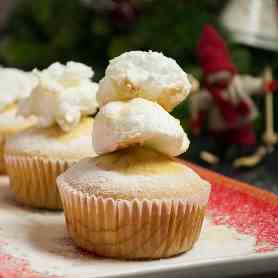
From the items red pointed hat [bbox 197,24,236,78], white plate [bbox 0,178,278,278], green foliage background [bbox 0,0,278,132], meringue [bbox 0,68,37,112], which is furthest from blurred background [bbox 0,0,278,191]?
white plate [bbox 0,178,278,278]

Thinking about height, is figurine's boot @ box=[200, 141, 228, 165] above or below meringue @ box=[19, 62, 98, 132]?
below

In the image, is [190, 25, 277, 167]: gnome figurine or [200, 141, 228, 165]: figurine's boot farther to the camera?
[200, 141, 228, 165]: figurine's boot

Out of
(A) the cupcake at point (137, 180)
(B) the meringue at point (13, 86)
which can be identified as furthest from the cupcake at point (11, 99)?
(A) the cupcake at point (137, 180)

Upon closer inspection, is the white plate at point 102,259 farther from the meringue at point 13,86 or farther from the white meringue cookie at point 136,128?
the meringue at point 13,86

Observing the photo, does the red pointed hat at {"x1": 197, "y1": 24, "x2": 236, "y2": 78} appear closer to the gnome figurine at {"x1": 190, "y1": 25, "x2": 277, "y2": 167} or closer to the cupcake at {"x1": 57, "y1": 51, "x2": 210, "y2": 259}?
the gnome figurine at {"x1": 190, "y1": 25, "x2": 277, "y2": 167}

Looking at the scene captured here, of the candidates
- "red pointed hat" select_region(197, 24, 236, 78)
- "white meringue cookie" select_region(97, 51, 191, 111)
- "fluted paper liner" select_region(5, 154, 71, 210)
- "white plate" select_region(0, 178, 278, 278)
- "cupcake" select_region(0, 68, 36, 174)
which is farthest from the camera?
"red pointed hat" select_region(197, 24, 236, 78)

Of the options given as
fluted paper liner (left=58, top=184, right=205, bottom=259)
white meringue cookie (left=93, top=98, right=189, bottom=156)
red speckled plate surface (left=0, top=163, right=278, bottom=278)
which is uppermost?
white meringue cookie (left=93, top=98, right=189, bottom=156)

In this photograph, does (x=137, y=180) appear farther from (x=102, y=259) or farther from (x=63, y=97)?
(x=63, y=97)
